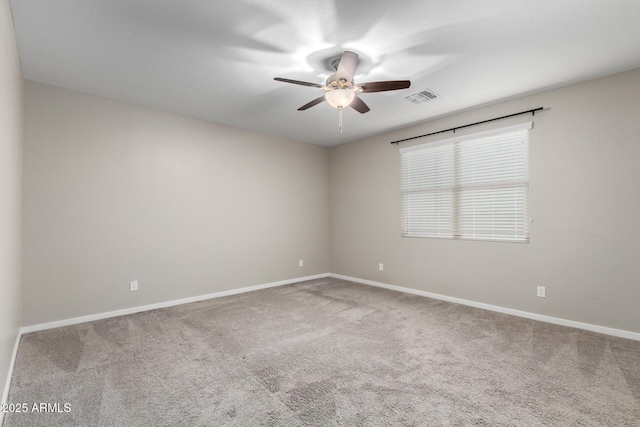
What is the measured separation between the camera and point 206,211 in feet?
14.5

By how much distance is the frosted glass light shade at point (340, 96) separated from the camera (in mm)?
2666

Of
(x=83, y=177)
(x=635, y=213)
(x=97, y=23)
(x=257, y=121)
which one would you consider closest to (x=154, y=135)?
(x=83, y=177)

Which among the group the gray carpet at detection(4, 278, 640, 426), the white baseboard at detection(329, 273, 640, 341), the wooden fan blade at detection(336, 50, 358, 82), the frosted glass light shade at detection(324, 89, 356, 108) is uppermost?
the wooden fan blade at detection(336, 50, 358, 82)

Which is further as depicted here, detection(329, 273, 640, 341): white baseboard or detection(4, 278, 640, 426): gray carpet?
detection(329, 273, 640, 341): white baseboard

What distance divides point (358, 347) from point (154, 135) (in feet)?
11.7

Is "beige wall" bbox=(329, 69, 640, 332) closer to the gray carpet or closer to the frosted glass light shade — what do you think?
the gray carpet

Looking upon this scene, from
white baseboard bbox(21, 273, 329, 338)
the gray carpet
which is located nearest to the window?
the gray carpet

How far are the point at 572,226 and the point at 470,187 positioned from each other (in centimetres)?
118

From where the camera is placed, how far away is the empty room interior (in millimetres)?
2016

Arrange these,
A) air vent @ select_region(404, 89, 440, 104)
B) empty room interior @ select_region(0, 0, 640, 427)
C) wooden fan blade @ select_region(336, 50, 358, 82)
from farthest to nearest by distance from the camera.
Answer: air vent @ select_region(404, 89, 440, 104), wooden fan blade @ select_region(336, 50, 358, 82), empty room interior @ select_region(0, 0, 640, 427)

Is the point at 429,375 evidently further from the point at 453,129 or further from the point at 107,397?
the point at 453,129

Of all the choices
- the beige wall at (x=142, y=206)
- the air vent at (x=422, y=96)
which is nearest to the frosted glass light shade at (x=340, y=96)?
the air vent at (x=422, y=96)

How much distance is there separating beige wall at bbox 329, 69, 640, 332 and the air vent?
200mm

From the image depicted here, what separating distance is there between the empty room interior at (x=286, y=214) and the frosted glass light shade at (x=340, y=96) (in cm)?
3
